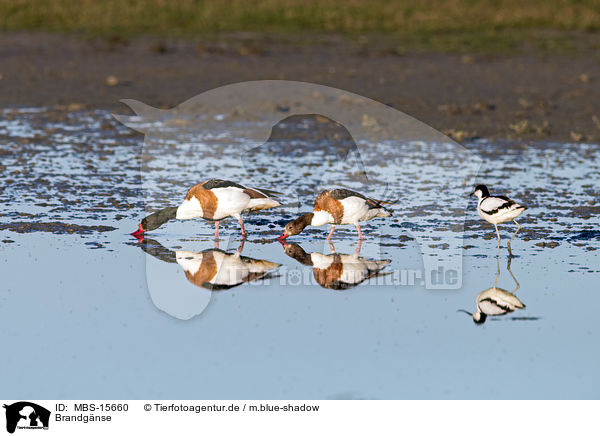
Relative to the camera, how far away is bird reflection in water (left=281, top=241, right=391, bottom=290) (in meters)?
10.1

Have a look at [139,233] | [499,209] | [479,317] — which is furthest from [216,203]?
[479,317]

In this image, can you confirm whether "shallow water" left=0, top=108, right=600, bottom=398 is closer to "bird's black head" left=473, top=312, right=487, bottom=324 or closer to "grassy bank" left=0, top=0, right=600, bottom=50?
"bird's black head" left=473, top=312, right=487, bottom=324

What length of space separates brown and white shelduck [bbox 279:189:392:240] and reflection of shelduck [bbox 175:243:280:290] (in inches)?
30.7

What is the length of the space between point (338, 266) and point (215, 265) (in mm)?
1253

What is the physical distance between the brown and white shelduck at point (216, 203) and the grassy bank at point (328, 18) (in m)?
19.6

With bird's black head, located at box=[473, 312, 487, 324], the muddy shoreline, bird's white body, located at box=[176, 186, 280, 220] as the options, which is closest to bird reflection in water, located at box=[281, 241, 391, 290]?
bird's white body, located at box=[176, 186, 280, 220]

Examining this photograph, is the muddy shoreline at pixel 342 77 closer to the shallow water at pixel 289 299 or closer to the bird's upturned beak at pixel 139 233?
the shallow water at pixel 289 299

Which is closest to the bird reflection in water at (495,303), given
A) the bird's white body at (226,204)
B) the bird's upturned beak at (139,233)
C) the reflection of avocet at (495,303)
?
the reflection of avocet at (495,303)

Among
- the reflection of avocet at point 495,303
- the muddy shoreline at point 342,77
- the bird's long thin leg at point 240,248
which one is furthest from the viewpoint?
the muddy shoreline at point 342,77

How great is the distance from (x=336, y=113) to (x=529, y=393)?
1455 cm

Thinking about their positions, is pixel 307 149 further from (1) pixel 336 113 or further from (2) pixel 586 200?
(2) pixel 586 200

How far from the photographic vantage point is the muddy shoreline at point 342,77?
21.3 m

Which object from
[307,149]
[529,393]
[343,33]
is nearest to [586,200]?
[307,149]
